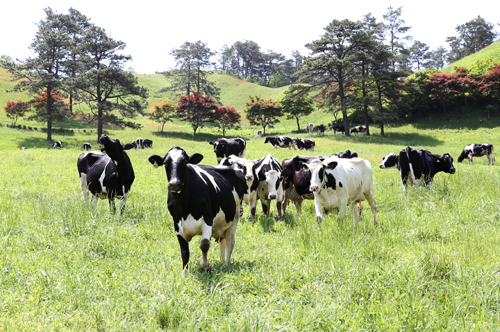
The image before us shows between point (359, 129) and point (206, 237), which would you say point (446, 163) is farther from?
point (359, 129)

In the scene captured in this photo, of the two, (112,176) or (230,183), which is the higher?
(230,183)

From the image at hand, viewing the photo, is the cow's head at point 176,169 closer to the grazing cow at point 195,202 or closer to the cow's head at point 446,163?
the grazing cow at point 195,202

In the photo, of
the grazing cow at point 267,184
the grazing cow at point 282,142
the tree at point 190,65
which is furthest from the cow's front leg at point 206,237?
the tree at point 190,65

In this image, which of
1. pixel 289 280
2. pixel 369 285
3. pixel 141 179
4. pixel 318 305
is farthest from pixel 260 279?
pixel 141 179

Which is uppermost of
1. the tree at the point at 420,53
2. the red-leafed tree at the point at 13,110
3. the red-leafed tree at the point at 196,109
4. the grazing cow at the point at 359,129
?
the tree at the point at 420,53

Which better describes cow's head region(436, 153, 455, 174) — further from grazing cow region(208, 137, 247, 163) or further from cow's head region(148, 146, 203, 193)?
cow's head region(148, 146, 203, 193)

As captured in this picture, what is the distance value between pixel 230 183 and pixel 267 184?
3.37 m

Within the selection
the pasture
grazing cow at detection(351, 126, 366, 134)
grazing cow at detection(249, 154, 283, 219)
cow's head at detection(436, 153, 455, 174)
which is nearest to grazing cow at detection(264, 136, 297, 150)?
grazing cow at detection(351, 126, 366, 134)

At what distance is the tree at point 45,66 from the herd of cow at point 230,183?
30566 millimetres

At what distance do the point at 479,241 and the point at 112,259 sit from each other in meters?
6.33

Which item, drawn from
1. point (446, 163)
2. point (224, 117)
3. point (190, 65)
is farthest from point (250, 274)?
point (190, 65)

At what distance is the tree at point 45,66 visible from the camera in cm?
3259

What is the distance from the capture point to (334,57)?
36750 mm

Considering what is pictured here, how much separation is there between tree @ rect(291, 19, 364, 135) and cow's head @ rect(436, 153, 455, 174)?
26651 millimetres
